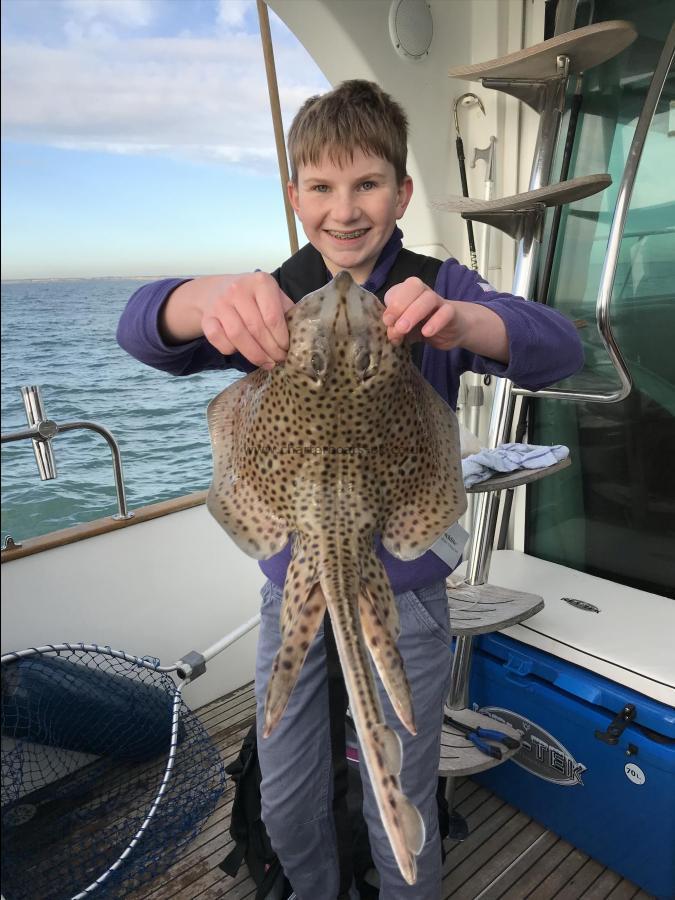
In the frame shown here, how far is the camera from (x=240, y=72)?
19281 mm

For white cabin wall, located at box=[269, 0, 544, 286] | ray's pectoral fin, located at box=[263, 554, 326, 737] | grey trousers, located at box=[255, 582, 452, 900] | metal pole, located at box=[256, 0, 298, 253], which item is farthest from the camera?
metal pole, located at box=[256, 0, 298, 253]

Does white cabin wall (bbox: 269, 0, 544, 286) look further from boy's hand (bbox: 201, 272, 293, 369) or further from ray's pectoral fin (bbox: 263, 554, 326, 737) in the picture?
ray's pectoral fin (bbox: 263, 554, 326, 737)

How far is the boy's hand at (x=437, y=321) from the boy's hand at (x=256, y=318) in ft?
0.47

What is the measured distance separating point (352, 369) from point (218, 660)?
2.98 metres

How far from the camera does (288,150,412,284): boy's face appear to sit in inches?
46.9

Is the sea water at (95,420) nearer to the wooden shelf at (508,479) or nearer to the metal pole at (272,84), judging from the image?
the metal pole at (272,84)

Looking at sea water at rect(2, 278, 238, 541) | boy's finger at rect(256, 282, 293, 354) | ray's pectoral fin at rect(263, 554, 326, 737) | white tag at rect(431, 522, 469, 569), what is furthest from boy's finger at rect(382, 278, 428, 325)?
sea water at rect(2, 278, 238, 541)

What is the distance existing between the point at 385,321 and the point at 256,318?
0.17 meters

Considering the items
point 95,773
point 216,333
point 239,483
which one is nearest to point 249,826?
point 95,773

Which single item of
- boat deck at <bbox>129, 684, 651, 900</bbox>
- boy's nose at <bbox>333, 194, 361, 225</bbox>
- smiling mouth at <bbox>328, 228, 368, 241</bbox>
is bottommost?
boat deck at <bbox>129, 684, 651, 900</bbox>

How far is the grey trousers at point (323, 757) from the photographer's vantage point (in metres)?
1.50

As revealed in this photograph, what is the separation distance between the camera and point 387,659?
75 centimetres

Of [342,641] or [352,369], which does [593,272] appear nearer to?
[352,369]

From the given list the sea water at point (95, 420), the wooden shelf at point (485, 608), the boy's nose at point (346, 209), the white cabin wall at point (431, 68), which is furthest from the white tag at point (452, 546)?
the sea water at point (95, 420)
